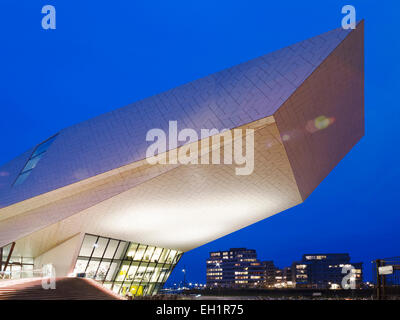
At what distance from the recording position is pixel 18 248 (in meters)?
17.7

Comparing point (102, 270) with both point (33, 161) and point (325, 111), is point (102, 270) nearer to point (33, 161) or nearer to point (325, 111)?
point (33, 161)

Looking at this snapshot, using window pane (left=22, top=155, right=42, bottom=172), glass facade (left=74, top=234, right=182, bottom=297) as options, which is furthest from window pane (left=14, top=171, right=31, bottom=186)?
glass facade (left=74, top=234, right=182, bottom=297)

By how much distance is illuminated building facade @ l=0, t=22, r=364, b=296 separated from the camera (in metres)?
14.0

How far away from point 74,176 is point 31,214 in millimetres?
2964

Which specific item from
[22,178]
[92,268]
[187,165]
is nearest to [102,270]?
[92,268]

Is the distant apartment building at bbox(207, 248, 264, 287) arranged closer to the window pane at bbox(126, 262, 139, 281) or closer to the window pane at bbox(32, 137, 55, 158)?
the window pane at bbox(126, 262, 139, 281)

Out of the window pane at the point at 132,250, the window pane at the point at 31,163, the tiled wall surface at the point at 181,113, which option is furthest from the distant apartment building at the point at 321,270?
the tiled wall surface at the point at 181,113

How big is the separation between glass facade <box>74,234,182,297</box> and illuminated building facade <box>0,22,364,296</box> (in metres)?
0.17

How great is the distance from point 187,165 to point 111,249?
9693mm

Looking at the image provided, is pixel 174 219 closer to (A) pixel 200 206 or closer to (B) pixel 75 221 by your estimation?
(A) pixel 200 206

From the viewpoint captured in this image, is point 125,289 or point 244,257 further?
point 244,257

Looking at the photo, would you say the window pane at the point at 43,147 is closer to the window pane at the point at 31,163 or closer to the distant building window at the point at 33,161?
the distant building window at the point at 33,161

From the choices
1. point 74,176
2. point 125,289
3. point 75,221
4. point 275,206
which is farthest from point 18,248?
point 275,206

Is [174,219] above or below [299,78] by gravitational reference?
below
